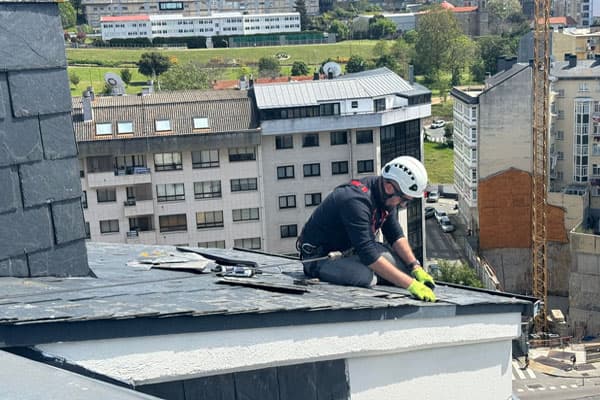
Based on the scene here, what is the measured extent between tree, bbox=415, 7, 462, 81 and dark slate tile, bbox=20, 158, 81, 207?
121764 mm

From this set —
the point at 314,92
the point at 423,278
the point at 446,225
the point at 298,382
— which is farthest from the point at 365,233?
the point at 446,225

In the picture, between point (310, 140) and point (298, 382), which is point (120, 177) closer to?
point (310, 140)

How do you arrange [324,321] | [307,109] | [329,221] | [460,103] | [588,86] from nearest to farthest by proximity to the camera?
[324,321] < [329,221] < [307,109] < [588,86] < [460,103]

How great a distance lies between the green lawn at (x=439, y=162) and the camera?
3728 inches

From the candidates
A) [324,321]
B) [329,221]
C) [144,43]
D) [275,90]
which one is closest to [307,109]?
[275,90]

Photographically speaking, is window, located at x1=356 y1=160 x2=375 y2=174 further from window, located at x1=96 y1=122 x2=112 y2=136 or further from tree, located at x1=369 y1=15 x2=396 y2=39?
tree, located at x1=369 y1=15 x2=396 y2=39

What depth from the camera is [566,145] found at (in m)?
67.6

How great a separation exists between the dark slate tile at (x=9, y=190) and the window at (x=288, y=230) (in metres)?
43.8

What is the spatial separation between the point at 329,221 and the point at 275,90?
138 ft

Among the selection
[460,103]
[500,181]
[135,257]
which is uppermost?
[135,257]

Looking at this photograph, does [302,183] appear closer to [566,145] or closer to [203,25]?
[566,145]

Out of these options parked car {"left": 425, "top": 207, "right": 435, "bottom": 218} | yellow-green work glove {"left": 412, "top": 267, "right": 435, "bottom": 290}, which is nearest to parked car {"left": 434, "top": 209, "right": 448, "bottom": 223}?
parked car {"left": 425, "top": 207, "right": 435, "bottom": 218}

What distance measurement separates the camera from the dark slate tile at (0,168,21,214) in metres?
9.09

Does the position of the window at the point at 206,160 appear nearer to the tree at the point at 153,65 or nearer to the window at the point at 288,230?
the window at the point at 288,230
